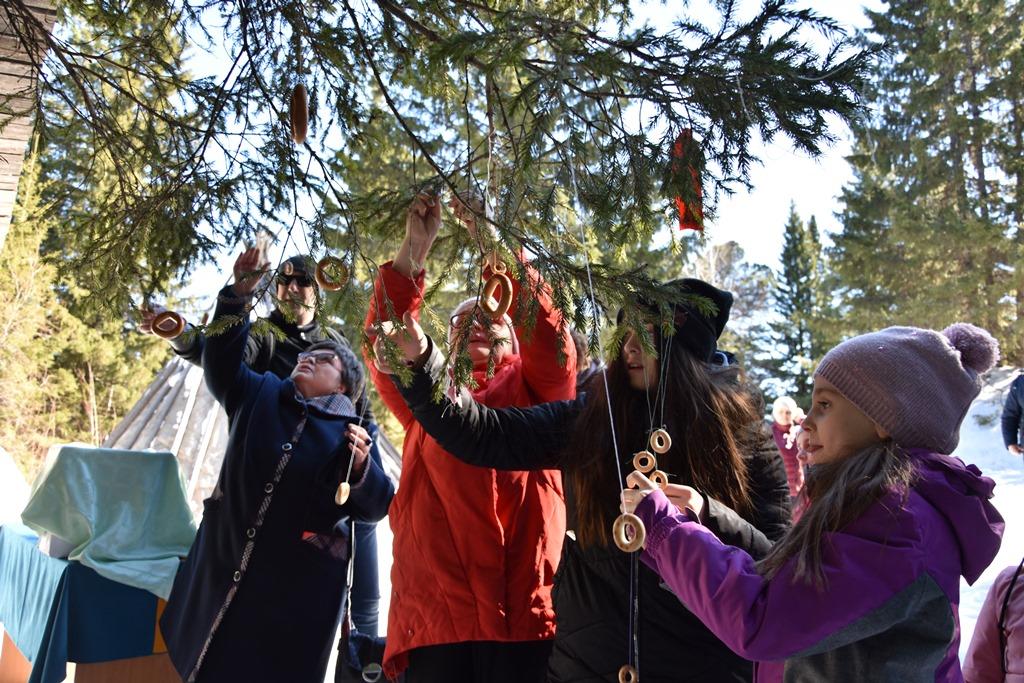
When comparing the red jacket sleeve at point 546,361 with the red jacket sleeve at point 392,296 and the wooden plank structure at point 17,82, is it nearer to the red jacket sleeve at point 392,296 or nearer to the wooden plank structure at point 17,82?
the red jacket sleeve at point 392,296

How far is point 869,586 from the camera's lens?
5.52 ft

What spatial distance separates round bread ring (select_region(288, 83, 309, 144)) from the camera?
2.47 m

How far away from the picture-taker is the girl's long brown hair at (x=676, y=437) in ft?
8.11

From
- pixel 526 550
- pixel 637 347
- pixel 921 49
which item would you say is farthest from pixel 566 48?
pixel 921 49

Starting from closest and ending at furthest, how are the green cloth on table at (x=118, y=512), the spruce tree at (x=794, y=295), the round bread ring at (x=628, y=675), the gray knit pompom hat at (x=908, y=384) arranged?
the gray knit pompom hat at (x=908, y=384) < the round bread ring at (x=628, y=675) < the green cloth on table at (x=118, y=512) < the spruce tree at (x=794, y=295)

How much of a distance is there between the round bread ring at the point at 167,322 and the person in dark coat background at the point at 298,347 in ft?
0.23

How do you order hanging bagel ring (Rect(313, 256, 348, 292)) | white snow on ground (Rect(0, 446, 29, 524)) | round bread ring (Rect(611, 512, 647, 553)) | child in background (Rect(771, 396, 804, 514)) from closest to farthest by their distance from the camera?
round bread ring (Rect(611, 512, 647, 553))
hanging bagel ring (Rect(313, 256, 348, 292))
white snow on ground (Rect(0, 446, 29, 524))
child in background (Rect(771, 396, 804, 514))

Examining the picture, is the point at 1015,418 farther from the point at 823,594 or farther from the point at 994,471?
the point at 823,594

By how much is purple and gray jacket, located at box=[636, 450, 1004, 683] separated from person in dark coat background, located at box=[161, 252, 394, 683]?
1910mm

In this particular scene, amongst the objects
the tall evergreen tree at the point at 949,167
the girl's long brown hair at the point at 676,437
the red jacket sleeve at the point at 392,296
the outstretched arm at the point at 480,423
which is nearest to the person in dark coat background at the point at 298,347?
the red jacket sleeve at the point at 392,296

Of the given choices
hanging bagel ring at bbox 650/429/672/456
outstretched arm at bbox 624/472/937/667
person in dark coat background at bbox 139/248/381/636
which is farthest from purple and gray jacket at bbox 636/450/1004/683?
person in dark coat background at bbox 139/248/381/636

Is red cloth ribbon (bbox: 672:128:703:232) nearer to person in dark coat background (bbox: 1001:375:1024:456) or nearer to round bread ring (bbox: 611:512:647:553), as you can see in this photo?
round bread ring (bbox: 611:512:647:553)

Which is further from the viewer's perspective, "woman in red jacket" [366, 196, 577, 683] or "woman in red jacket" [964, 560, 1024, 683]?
"woman in red jacket" [366, 196, 577, 683]

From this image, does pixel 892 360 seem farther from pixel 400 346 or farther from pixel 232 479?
pixel 232 479
